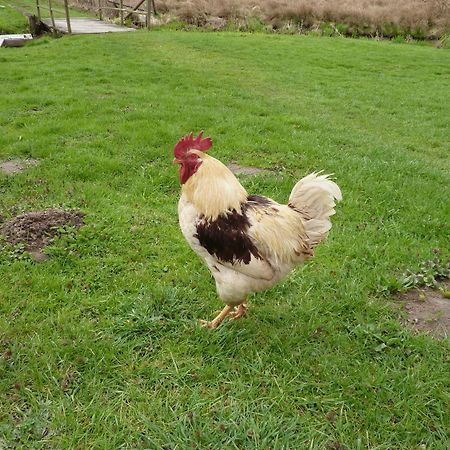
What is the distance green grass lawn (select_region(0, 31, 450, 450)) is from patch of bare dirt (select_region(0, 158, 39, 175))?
21 cm

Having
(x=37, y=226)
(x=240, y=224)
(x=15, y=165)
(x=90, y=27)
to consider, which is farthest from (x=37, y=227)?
(x=90, y=27)

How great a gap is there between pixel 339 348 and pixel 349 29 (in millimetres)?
22146

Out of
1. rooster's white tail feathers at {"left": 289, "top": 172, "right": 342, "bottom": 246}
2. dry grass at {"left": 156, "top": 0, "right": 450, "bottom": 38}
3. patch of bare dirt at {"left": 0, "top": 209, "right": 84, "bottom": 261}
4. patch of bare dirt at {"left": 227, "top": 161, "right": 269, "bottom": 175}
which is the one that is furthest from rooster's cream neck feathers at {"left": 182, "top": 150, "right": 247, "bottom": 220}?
dry grass at {"left": 156, "top": 0, "right": 450, "bottom": 38}

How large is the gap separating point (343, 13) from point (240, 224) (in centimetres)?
2269

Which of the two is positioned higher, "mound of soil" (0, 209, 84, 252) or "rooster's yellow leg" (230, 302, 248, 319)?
"mound of soil" (0, 209, 84, 252)

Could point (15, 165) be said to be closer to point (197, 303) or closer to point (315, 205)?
point (197, 303)

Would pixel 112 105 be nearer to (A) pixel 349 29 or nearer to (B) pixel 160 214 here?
(B) pixel 160 214

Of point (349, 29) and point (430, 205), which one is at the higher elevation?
point (349, 29)

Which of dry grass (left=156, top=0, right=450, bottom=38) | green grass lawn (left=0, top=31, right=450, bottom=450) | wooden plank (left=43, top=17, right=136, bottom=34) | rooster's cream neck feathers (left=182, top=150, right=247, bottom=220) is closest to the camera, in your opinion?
green grass lawn (left=0, top=31, right=450, bottom=450)

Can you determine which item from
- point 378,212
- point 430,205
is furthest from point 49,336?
point 430,205

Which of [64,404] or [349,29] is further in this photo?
[349,29]

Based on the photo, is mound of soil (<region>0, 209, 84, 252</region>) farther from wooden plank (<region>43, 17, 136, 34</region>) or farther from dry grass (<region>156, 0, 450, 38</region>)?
dry grass (<region>156, 0, 450, 38</region>)

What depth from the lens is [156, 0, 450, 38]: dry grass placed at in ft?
69.5

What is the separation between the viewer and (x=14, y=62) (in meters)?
12.2
